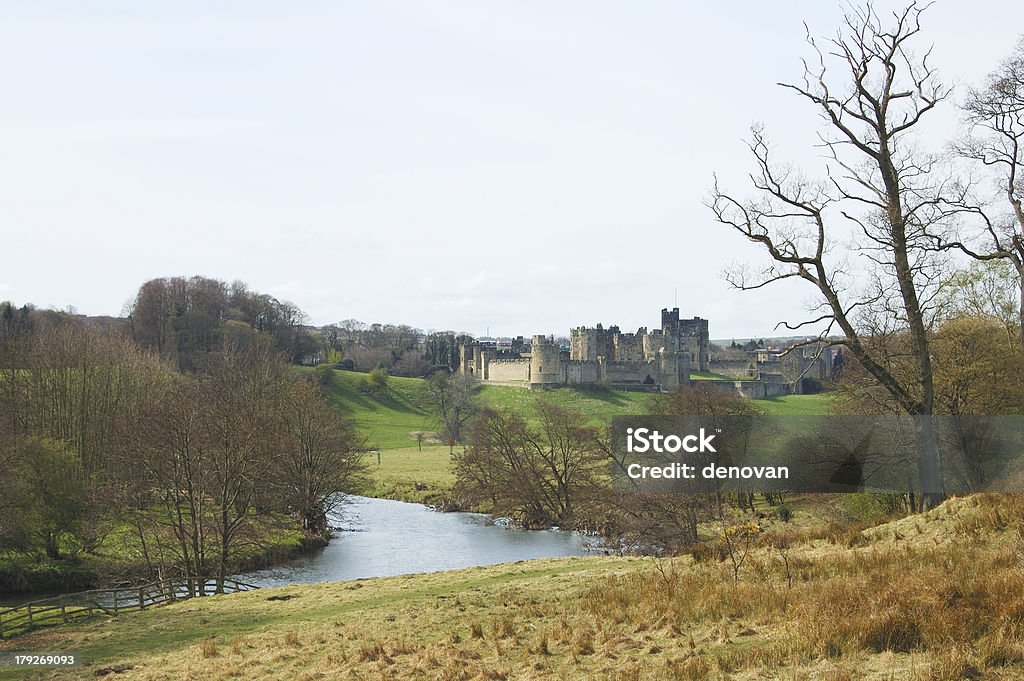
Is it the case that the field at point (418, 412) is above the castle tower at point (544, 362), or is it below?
below

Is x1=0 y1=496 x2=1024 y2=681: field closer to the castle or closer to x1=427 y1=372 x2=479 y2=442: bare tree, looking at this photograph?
x1=427 y1=372 x2=479 y2=442: bare tree

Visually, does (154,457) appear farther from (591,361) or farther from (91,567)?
(591,361)

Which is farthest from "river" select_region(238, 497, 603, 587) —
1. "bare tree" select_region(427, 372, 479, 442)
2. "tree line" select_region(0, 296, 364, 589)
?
"bare tree" select_region(427, 372, 479, 442)

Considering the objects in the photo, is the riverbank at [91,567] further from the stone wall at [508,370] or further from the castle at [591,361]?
the stone wall at [508,370]

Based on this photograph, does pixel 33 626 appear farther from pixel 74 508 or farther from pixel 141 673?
pixel 74 508

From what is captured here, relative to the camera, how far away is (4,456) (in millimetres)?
29422

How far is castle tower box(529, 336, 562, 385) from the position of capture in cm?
12594

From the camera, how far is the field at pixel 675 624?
940 centimetres

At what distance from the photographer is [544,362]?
415 feet

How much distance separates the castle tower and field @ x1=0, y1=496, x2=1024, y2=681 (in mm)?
107724

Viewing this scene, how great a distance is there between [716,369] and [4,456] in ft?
459

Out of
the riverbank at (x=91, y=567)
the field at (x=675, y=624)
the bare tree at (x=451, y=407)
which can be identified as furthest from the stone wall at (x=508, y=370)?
the field at (x=675, y=624)

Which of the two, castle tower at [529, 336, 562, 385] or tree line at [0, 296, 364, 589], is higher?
castle tower at [529, 336, 562, 385]

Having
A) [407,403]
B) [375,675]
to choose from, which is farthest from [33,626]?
[407,403]
